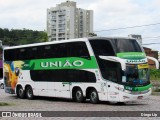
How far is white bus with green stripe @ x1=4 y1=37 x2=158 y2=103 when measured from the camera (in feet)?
80.1

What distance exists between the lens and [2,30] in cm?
10956

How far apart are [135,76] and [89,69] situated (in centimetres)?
277

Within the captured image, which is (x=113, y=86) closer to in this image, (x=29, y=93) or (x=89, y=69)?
(x=89, y=69)

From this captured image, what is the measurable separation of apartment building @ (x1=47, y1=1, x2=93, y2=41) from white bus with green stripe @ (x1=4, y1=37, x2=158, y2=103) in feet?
206

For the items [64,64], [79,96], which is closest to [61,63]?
[64,64]

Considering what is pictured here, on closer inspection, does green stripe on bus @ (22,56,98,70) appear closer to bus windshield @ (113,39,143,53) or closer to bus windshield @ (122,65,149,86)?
bus windshield @ (113,39,143,53)

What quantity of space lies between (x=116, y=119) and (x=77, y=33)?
280 ft

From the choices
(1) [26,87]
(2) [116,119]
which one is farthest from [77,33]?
(2) [116,119]

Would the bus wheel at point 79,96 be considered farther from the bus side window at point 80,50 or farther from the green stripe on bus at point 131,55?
the green stripe on bus at point 131,55

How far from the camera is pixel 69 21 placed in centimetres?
10481

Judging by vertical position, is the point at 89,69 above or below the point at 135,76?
above

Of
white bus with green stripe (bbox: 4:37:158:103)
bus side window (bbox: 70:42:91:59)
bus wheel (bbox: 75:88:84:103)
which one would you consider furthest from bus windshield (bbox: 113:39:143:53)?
bus wheel (bbox: 75:88:84:103)

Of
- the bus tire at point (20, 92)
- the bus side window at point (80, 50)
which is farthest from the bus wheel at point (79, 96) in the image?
the bus tire at point (20, 92)

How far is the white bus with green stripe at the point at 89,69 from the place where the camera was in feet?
80.1
